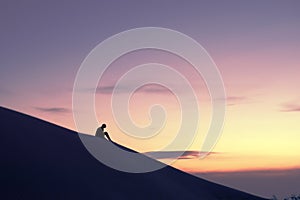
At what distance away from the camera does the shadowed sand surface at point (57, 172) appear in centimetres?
2075

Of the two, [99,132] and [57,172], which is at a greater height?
[99,132]

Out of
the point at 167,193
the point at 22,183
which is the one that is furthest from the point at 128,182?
the point at 22,183

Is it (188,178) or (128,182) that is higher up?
(188,178)

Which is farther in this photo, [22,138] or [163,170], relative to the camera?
[163,170]

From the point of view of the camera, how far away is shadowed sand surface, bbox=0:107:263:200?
2075 cm

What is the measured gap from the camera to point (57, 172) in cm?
2253

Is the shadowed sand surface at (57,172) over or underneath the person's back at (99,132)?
underneath

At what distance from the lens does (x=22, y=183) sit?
20.5 m

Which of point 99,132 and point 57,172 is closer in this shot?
point 57,172

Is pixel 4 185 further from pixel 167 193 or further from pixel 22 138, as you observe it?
pixel 167 193

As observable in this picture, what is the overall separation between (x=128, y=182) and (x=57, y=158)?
10.9 ft

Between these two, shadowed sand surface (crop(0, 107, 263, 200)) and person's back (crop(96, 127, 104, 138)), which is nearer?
shadowed sand surface (crop(0, 107, 263, 200))

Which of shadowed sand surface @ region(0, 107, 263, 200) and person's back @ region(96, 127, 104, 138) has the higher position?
person's back @ region(96, 127, 104, 138)

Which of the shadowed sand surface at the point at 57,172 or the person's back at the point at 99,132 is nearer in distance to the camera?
the shadowed sand surface at the point at 57,172
